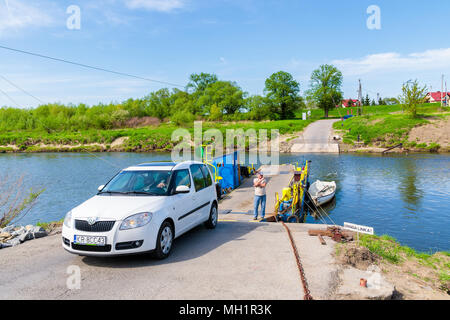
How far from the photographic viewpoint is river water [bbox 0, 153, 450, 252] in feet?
47.0

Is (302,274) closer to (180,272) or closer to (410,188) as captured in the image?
(180,272)

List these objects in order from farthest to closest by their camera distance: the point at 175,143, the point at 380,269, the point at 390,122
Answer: the point at 175,143, the point at 390,122, the point at 380,269

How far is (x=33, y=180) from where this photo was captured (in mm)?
28844

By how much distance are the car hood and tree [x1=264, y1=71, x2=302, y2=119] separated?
244 ft

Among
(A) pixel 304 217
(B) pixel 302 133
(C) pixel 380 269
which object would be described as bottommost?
(A) pixel 304 217

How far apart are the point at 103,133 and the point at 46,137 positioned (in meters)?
11.4

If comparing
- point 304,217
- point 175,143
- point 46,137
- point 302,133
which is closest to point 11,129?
point 46,137

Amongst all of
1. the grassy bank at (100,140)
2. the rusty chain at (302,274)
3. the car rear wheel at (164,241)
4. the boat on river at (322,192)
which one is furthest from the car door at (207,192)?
the grassy bank at (100,140)

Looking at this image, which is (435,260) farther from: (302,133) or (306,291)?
(302,133)

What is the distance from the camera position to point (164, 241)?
20.9 feet

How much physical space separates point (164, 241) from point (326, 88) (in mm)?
83307

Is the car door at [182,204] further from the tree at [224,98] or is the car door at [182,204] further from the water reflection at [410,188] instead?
the tree at [224,98]

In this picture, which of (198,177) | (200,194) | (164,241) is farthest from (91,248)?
(198,177)
